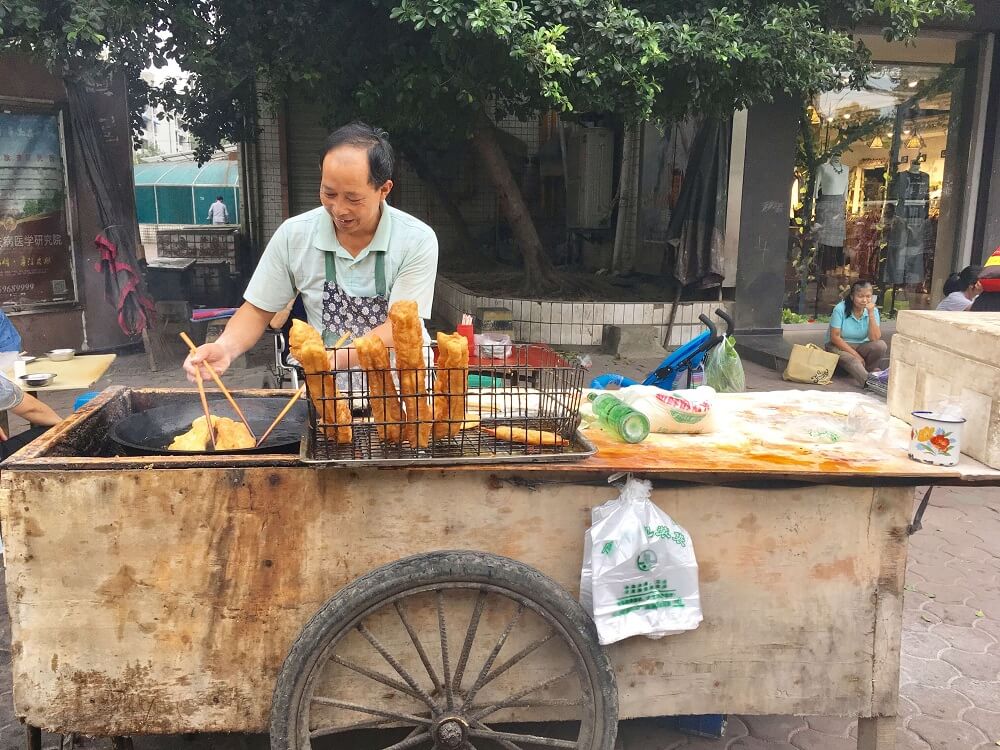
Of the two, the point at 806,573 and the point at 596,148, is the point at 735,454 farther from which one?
the point at 596,148

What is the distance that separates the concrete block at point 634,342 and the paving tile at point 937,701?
19.2 ft

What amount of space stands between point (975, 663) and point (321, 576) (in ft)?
9.22

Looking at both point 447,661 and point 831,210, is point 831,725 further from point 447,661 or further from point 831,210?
point 831,210

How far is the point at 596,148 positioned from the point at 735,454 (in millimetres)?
9854

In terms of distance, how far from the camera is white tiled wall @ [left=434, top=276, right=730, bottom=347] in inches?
353

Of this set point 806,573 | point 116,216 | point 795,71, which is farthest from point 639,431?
point 116,216

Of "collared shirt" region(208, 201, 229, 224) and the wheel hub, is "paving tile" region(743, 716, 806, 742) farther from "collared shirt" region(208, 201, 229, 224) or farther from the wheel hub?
"collared shirt" region(208, 201, 229, 224)

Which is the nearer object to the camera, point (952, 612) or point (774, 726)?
point (774, 726)

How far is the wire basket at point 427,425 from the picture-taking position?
2016 millimetres

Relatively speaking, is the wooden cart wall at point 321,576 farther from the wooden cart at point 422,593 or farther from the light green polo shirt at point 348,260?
the light green polo shirt at point 348,260

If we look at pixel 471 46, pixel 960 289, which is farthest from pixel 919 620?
pixel 471 46

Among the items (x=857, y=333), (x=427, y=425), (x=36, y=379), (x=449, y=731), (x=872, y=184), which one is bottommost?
(x=449, y=731)

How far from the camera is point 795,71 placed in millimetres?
6836

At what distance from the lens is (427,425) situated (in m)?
2.13
